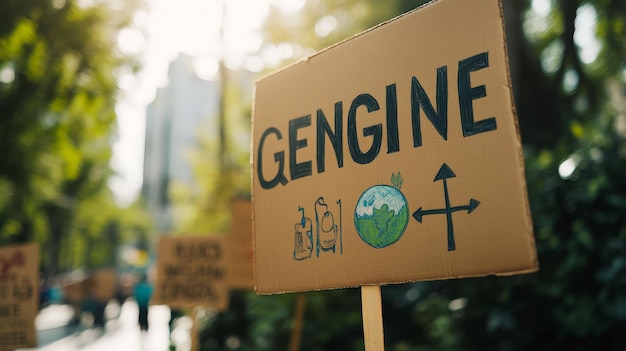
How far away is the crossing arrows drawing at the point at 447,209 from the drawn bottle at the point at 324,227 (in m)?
0.35

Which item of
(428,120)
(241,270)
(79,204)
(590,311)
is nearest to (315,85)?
(428,120)

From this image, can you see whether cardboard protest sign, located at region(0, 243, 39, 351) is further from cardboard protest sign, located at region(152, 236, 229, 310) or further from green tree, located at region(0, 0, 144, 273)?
green tree, located at region(0, 0, 144, 273)

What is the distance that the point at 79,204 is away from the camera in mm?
27203

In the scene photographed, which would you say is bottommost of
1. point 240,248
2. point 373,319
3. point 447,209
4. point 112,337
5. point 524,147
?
point 112,337

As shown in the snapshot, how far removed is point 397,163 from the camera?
180 centimetres

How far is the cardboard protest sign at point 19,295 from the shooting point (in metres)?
4.51

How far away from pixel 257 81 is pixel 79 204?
2762 centimetres

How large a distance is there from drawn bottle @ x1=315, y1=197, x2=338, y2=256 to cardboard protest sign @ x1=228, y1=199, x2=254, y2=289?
3267mm

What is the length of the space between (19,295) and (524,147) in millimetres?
4747

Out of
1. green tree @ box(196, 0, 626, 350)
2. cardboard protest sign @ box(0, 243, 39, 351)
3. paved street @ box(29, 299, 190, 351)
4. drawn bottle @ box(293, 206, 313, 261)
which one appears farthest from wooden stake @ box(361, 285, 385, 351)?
paved street @ box(29, 299, 190, 351)

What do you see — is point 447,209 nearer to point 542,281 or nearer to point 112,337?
point 542,281

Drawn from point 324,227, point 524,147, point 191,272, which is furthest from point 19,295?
point 524,147

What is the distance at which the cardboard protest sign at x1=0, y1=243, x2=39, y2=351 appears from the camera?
451 cm

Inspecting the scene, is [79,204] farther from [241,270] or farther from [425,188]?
[425,188]
